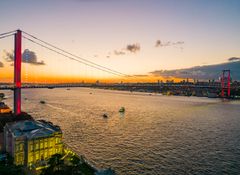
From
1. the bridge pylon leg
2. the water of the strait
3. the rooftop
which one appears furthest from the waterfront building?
the bridge pylon leg

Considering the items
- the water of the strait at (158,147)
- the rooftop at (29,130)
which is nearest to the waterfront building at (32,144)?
the rooftop at (29,130)

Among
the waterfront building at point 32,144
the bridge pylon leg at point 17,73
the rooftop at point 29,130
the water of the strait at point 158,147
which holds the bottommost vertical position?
the water of the strait at point 158,147

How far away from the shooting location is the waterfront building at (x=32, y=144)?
19.0 metres

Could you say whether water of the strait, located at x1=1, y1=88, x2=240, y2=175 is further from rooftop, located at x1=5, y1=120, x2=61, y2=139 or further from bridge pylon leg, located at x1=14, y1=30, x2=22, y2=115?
bridge pylon leg, located at x1=14, y1=30, x2=22, y2=115

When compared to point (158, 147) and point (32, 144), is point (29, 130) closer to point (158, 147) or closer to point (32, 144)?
point (32, 144)

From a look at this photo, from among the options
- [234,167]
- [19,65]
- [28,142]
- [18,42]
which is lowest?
[234,167]

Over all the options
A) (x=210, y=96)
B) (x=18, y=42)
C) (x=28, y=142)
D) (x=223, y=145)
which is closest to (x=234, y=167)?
(x=223, y=145)

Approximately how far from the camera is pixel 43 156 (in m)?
19.8

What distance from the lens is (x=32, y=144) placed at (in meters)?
19.3

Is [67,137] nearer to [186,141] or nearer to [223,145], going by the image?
[186,141]

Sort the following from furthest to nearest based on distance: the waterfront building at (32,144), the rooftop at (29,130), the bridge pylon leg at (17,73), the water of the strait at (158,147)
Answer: the bridge pylon leg at (17,73)
the water of the strait at (158,147)
the rooftop at (29,130)
the waterfront building at (32,144)

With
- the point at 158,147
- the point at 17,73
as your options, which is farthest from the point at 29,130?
the point at 17,73

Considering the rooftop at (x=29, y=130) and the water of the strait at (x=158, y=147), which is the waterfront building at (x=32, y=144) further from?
the water of the strait at (x=158, y=147)

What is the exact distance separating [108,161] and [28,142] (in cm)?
845
